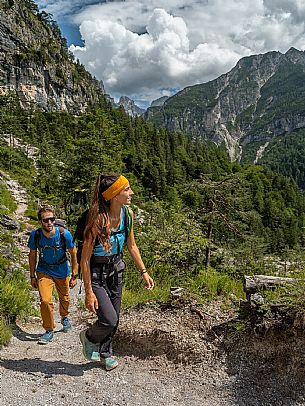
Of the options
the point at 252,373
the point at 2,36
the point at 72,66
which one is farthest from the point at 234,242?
the point at 72,66

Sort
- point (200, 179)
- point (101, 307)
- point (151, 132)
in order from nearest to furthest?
point (101, 307) → point (200, 179) → point (151, 132)

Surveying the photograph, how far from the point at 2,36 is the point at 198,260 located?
3624 inches

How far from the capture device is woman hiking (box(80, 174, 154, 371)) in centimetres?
369

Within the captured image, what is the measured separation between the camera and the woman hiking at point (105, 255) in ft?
12.1

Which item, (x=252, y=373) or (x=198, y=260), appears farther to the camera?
(x=198, y=260)

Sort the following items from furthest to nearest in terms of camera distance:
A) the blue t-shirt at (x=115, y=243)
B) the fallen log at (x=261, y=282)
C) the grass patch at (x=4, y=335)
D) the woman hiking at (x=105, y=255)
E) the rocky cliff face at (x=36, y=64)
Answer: the rocky cliff face at (x=36, y=64) < the grass patch at (x=4, y=335) < the fallen log at (x=261, y=282) < the blue t-shirt at (x=115, y=243) < the woman hiking at (x=105, y=255)

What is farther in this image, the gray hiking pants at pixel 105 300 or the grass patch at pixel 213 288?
the grass patch at pixel 213 288

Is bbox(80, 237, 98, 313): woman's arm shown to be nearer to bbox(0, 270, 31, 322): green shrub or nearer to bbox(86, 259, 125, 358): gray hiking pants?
bbox(86, 259, 125, 358): gray hiking pants

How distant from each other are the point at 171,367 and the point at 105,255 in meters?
1.48

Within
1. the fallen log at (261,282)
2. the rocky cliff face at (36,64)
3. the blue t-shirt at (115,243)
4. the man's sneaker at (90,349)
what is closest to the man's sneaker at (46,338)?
the man's sneaker at (90,349)

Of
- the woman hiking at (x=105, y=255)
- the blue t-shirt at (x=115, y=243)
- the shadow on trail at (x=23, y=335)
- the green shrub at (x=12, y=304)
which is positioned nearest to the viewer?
the woman hiking at (x=105, y=255)

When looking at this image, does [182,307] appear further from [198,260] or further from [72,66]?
[72,66]

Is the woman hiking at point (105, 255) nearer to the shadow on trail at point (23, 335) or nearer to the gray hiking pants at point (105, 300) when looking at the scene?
the gray hiking pants at point (105, 300)

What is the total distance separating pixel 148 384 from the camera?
12.8 feet
